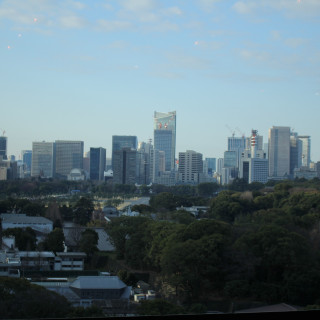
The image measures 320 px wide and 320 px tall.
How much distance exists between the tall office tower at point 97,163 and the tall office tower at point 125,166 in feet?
2.78

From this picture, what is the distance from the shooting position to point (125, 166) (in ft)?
66.6

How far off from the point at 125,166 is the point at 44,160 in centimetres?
428

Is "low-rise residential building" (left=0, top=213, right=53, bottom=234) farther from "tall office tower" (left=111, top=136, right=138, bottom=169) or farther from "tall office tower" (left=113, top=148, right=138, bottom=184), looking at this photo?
"tall office tower" (left=111, top=136, right=138, bottom=169)

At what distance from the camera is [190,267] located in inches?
173

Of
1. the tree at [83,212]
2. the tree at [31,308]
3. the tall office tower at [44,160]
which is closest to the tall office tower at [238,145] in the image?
the tall office tower at [44,160]

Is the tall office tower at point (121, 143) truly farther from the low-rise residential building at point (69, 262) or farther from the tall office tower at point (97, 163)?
the low-rise residential building at point (69, 262)

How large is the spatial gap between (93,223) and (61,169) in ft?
31.2

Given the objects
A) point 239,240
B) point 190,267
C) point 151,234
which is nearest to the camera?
point 190,267

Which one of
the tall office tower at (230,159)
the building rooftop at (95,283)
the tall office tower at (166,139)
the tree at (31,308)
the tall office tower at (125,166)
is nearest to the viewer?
the tree at (31,308)

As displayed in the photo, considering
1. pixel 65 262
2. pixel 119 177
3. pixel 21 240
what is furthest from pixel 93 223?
pixel 119 177

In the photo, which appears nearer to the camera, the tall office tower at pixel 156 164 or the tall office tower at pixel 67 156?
the tall office tower at pixel 67 156

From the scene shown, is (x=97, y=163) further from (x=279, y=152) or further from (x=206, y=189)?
(x=279, y=152)

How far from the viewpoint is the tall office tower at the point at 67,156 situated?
1662cm

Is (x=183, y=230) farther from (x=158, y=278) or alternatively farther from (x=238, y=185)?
(x=238, y=185)
